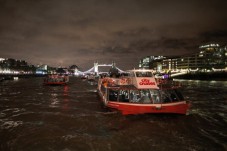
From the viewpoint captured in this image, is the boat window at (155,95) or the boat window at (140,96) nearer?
the boat window at (140,96)

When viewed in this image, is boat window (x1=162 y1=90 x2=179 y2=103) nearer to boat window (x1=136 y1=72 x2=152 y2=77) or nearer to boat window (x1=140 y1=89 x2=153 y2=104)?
boat window (x1=140 y1=89 x2=153 y2=104)

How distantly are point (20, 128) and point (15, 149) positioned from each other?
14.9ft

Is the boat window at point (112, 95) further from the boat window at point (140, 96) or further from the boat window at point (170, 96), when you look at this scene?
the boat window at point (170, 96)

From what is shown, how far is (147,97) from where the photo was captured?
2077 cm

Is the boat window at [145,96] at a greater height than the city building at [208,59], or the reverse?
the city building at [208,59]

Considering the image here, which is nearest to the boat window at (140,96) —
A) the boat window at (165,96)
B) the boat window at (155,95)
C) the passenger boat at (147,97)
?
the passenger boat at (147,97)

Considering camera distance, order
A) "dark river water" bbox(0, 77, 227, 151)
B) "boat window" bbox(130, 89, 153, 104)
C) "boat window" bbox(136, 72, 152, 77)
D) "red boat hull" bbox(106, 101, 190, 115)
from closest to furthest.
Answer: "dark river water" bbox(0, 77, 227, 151), "red boat hull" bbox(106, 101, 190, 115), "boat window" bbox(130, 89, 153, 104), "boat window" bbox(136, 72, 152, 77)

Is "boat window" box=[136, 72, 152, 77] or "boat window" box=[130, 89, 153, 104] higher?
"boat window" box=[136, 72, 152, 77]

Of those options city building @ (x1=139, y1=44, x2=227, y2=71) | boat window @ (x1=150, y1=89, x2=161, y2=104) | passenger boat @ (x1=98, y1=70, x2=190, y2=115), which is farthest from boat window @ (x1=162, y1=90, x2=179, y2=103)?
city building @ (x1=139, y1=44, x2=227, y2=71)

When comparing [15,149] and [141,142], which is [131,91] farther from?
[15,149]

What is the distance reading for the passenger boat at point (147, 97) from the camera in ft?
62.0

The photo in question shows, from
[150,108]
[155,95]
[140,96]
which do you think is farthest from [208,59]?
[150,108]

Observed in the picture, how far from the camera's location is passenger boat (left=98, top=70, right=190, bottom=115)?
18.9 metres

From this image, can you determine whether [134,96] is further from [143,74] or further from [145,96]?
[143,74]
